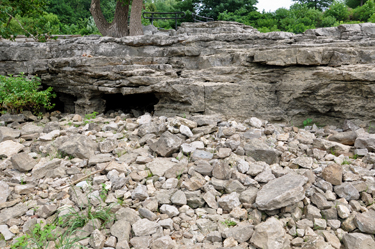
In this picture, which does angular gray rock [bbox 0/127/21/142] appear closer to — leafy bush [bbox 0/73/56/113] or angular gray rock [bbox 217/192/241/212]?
leafy bush [bbox 0/73/56/113]

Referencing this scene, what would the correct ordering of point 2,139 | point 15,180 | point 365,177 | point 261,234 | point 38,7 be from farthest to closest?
point 38,7, point 2,139, point 15,180, point 365,177, point 261,234

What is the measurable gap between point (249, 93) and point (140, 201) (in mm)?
3029

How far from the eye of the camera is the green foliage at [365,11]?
58.0 feet

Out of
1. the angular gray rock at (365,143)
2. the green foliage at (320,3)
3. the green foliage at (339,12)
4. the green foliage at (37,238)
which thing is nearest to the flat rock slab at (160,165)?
the green foliage at (37,238)

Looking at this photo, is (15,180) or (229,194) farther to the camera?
(15,180)

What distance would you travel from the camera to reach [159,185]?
314 cm

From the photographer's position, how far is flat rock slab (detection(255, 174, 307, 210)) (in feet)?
8.53

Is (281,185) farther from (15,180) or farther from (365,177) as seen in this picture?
(15,180)

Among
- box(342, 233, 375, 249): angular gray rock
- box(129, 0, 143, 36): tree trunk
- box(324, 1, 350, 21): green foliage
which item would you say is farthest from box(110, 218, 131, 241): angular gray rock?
box(324, 1, 350, 21): green foliage

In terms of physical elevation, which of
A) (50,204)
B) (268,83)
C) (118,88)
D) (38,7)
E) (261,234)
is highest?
(38,7)

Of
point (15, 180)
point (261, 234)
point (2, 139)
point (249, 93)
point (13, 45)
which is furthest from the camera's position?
point (13, 45)

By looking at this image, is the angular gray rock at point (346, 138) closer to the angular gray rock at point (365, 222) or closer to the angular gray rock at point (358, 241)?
the angular gray rock at point (365, 222)

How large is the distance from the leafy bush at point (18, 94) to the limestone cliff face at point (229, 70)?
61 centimetres

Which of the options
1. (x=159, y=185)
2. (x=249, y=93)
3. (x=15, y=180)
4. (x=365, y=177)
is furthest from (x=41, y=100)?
(x=365, y=177)
